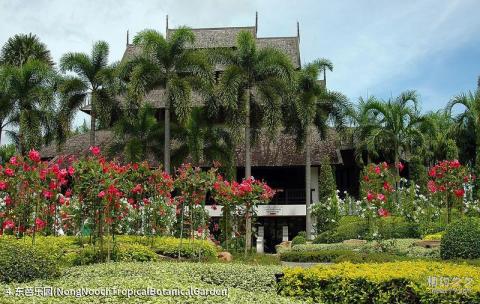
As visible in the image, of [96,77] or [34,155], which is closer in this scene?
[34,155]

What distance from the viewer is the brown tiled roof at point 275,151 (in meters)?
31.7

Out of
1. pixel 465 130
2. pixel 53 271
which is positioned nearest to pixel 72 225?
pixel 53 271

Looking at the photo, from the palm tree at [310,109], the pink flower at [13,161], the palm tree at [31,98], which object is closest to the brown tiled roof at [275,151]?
the palm tree at [310,109]

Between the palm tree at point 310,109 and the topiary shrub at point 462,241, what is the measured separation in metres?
13.8

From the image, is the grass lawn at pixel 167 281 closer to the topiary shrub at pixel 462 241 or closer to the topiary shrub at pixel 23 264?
the topiary shrub at pixel 23 264

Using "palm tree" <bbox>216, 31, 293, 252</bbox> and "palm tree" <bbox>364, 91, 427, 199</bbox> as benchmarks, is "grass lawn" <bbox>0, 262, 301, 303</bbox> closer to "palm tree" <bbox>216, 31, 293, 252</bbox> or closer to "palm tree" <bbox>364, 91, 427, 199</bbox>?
"palm tree" <bbox>216, 31, 293, 252</bbox>

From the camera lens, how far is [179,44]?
27.1 m

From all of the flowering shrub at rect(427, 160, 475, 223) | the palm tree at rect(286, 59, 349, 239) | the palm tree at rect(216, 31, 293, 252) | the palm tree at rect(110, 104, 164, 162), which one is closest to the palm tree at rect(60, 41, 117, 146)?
the palm tree at rect(110, 104, 164, 162)

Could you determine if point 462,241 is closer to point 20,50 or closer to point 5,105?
point 5,105

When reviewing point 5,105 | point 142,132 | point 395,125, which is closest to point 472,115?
point 395,125

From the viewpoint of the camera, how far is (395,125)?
31469mm

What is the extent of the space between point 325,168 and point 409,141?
17.6ft

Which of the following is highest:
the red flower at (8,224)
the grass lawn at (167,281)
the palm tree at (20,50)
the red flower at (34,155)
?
the palm tree at (20,50)

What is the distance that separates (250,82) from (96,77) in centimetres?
770
